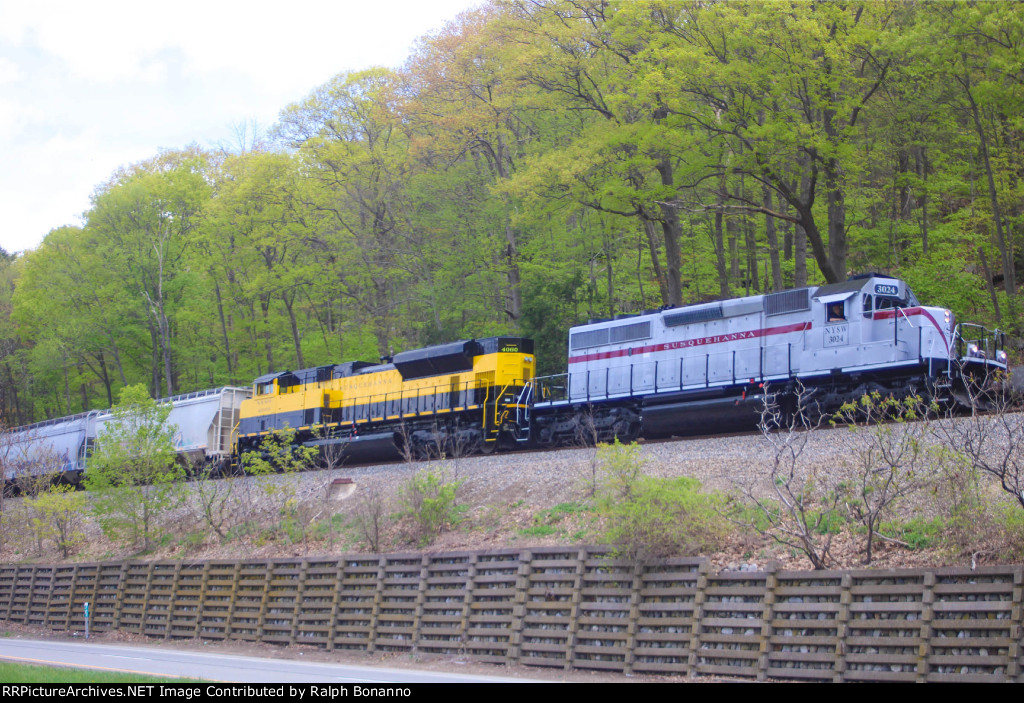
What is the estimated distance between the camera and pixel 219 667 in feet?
43.6

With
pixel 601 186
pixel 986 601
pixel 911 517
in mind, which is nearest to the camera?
pixel 986 601

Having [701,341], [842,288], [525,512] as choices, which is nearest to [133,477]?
[525,512]

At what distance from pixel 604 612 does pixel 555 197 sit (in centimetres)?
1778

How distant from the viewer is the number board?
18891 mm

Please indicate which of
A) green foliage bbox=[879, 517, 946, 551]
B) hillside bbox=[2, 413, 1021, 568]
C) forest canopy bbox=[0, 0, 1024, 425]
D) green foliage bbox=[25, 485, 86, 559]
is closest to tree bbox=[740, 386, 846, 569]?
hillside bbox=[2, 413, 1021, 568]

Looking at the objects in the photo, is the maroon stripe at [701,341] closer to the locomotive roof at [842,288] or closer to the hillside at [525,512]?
the locomotive roof at [842,288]

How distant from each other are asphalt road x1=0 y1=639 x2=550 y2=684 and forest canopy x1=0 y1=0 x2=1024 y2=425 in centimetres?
1581

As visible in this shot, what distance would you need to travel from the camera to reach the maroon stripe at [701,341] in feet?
65.6

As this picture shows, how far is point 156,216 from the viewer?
46344 mm

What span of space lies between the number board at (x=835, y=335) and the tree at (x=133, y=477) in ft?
54.5

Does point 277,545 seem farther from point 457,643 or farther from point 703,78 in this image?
point 703,78

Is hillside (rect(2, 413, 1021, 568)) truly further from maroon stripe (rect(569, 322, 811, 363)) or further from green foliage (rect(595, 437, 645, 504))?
maroon stripe (rect(569, 322, 811, 363))
